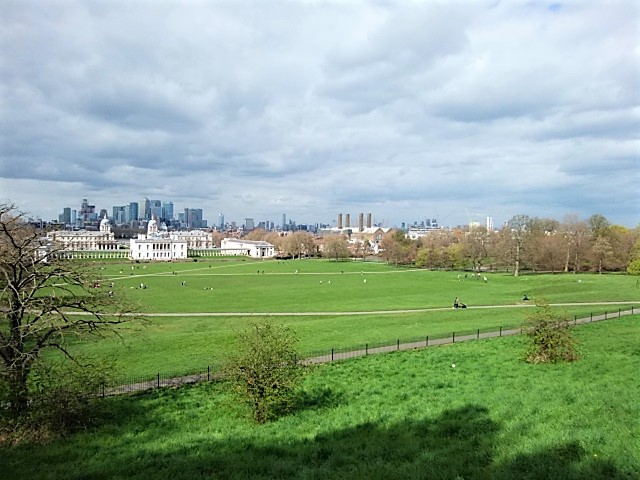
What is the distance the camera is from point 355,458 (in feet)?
37.2

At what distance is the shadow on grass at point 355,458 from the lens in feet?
32.2

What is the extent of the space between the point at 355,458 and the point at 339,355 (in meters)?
15.0

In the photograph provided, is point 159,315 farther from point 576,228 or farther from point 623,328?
point 576,228

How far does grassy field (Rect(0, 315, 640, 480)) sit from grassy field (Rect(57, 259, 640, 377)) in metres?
8.35

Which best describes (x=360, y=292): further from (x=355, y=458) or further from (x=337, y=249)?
(x=337, y=249)

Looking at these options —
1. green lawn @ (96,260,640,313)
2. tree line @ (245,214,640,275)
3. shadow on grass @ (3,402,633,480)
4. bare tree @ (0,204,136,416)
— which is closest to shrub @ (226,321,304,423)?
shadow on grass @ (3,402,633,480)

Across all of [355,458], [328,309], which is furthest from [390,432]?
[328,309]

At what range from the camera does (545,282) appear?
230 feet

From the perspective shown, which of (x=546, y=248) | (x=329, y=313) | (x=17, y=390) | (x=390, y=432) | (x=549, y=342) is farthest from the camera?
(x=546, y=248)

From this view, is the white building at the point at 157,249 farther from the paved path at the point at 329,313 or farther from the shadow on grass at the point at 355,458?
the shadow on grass at the point at 355,458

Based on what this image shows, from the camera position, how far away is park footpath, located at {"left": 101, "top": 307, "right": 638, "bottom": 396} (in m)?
20.9

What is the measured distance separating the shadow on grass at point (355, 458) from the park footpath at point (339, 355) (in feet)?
22.3

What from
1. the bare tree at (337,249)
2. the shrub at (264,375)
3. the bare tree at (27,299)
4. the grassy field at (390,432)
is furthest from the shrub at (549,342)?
the bare tree at (337,249)

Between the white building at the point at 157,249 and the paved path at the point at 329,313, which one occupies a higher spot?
the white building at the point at 157,249
